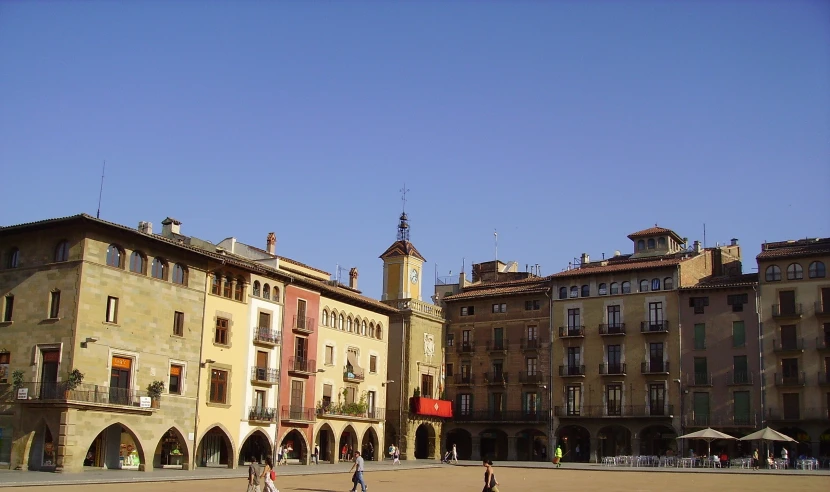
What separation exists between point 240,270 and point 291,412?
9406mm

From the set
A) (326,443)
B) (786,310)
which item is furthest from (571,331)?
(326,443)

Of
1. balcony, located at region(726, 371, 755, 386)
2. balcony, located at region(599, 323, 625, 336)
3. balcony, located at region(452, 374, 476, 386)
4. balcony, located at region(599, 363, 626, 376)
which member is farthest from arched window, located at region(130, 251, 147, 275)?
balcony, located at region(726, 371, 755, 386)

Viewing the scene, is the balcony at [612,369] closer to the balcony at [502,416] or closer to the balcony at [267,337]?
the balcony at [502,416]

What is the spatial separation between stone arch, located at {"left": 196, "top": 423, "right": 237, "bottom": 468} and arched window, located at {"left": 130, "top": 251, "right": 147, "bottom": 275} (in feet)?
30.2

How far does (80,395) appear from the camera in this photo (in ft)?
133

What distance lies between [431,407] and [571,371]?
10645 mm

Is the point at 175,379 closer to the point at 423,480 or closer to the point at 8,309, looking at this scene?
the point at 8,309

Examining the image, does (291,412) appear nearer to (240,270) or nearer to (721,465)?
(240,270)

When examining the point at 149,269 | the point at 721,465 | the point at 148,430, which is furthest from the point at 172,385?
the point at 721,465

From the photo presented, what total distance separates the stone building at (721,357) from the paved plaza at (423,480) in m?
10.7

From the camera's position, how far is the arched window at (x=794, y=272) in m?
61.2

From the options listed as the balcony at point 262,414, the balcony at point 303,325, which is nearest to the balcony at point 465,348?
the balcony at point 303,325

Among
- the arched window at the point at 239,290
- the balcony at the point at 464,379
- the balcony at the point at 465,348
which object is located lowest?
the balcony at the point at 464,379

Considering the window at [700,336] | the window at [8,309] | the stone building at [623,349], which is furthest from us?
the stone building at [623,349]
